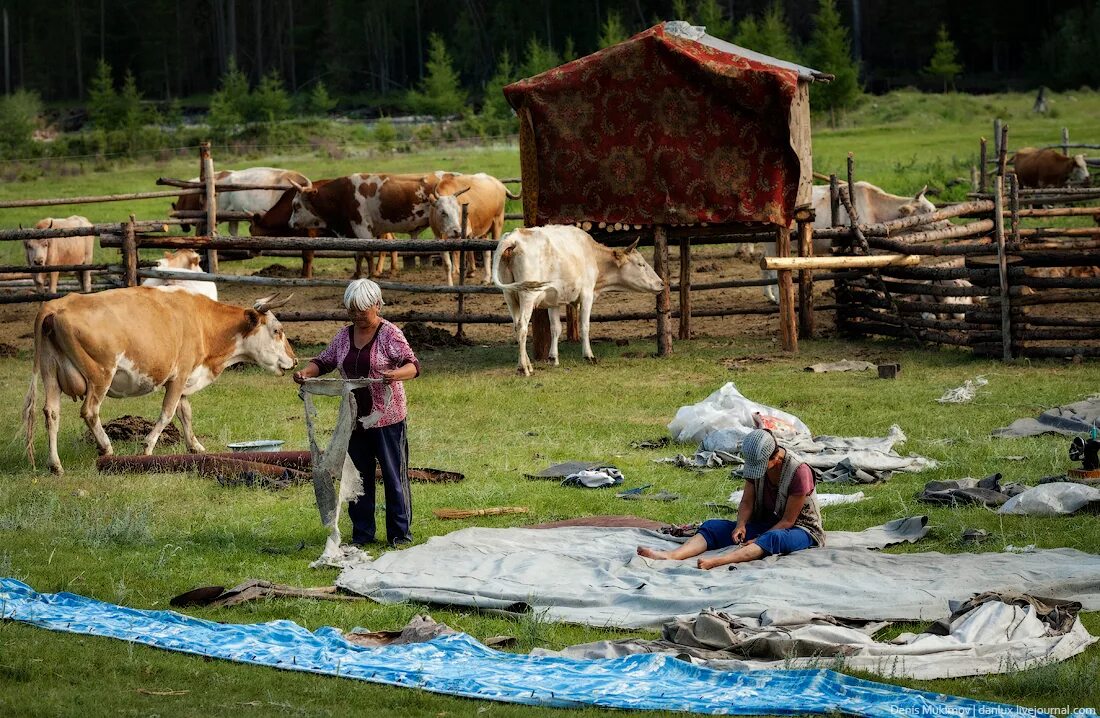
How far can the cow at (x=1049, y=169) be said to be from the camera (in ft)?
93.9

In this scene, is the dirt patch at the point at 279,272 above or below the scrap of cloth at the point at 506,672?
above

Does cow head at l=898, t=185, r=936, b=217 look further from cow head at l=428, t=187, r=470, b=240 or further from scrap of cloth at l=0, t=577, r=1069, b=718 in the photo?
scrap of cloth at l=0, t=577, r=1069, b=718

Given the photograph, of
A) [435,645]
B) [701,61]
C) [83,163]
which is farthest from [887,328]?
[83,163]

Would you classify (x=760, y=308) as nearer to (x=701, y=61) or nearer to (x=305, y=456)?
(x=701, y=61)

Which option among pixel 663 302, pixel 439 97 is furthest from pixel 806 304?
pixel 439 97

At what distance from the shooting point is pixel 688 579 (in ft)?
24.9

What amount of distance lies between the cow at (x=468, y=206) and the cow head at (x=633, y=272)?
4557 millimetres

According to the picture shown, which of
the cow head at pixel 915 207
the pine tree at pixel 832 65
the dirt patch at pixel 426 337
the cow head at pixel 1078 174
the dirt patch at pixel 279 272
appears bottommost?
the dirt patch at pixel 426 337

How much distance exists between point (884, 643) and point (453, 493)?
4544 mm

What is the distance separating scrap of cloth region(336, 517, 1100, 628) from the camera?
707 centimetres

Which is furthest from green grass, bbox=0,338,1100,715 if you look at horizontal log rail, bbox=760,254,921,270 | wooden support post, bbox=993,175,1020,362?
horizontal log rail, bbox=760,254,921,270

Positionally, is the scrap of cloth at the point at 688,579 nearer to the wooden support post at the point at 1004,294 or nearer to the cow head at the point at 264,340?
the cow head at the point at 264,340

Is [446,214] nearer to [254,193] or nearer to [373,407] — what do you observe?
[254,193]

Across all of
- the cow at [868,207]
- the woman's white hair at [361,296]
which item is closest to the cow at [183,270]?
the cow at [868,207]
